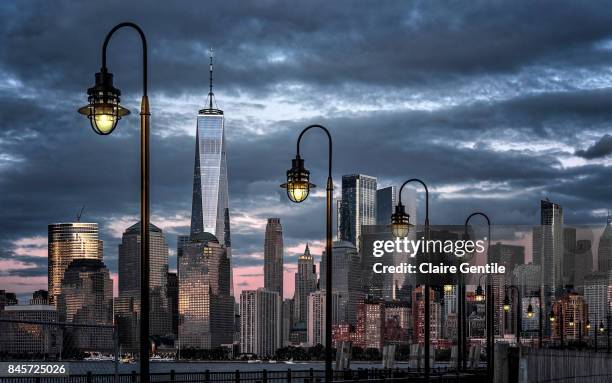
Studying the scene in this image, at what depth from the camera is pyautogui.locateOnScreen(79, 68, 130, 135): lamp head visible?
19.8 meters

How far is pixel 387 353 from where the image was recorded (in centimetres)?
7431

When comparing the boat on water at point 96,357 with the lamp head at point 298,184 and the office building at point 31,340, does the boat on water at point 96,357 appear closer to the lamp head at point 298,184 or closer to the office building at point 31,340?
the office building at point 31,340

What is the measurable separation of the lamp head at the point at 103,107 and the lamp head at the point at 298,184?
12173 mm

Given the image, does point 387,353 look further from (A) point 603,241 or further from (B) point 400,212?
(B) point 400,212

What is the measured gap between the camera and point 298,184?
3169 cm

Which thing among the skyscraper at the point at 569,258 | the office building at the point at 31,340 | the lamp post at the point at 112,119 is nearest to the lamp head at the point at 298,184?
the office building at the point at 31,340

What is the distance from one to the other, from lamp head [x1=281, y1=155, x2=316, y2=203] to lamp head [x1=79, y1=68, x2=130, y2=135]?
12.2 metres

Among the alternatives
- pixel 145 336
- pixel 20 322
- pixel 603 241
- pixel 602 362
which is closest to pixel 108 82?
pixel 145 336

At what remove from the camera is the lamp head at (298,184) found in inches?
1246

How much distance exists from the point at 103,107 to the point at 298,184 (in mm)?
12486

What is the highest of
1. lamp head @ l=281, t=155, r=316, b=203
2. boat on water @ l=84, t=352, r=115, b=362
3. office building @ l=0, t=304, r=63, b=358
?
lamp head @ l=281, t=155, r=316, b=203

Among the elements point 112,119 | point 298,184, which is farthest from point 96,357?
point 112,119

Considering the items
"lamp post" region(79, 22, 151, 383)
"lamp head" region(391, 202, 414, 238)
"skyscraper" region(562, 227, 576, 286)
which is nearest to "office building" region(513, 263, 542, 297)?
"skyscraper" region(562, 227, 576, 286)

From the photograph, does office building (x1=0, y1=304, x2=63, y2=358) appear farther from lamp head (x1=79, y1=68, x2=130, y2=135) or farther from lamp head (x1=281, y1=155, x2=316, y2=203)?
lamp head (x1=79, y1=68, x2=130, y2=135)
